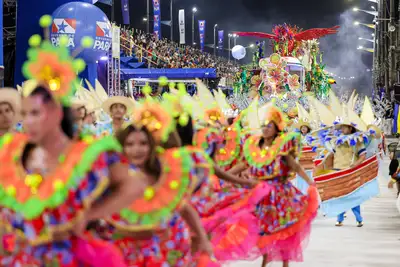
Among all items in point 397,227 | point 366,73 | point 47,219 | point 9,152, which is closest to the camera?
point 47,219

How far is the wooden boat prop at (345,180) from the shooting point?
12.4 meters

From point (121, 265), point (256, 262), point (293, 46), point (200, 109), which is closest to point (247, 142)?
point (200, 109)

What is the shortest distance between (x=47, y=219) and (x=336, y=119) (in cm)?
975

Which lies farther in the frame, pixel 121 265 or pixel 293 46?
pixel 293 46

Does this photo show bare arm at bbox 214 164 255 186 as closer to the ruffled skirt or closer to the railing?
the ruffled skirt

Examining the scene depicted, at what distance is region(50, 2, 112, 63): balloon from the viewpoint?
60.0 ft

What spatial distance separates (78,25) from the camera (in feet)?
60.7

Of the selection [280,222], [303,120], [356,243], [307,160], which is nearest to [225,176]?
[280,222]

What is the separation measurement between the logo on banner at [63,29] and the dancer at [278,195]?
10.9 m

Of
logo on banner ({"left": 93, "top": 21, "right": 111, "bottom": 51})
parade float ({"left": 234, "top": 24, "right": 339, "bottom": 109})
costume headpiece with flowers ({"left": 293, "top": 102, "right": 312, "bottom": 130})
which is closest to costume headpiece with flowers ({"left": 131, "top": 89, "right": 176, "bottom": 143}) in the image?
costume headpiece with flowers ({"left": 293, "top": 102, "right": 312, "bottom": 130})

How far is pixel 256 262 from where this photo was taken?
9000mm

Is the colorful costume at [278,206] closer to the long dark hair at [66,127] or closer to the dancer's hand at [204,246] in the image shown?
the dancer's hand at [204,246]

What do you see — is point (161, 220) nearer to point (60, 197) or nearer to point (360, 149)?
point (60, 197)

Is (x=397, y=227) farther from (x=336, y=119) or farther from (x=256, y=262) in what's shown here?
(x=256, y=262)
